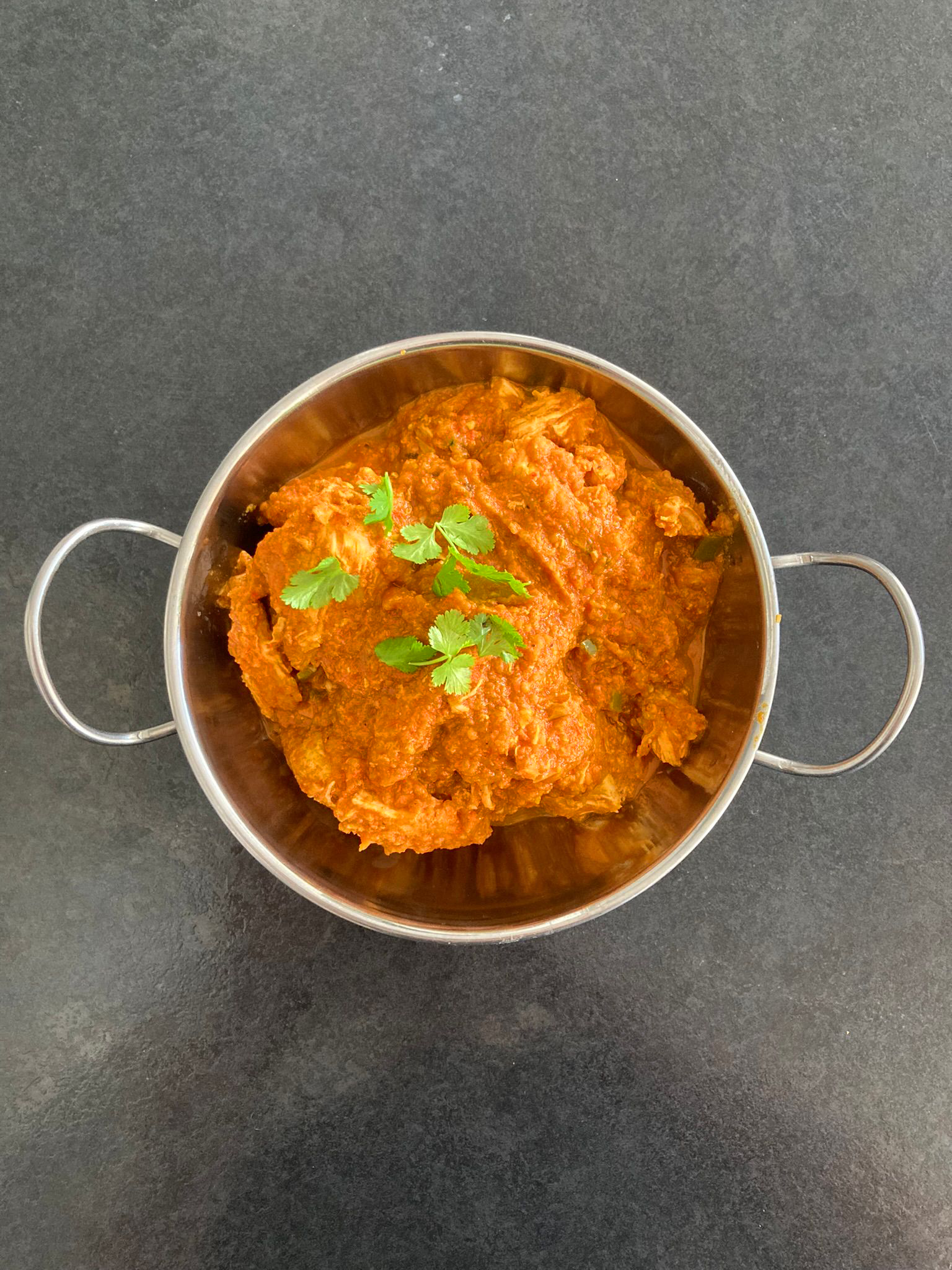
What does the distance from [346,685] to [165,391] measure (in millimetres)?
1353

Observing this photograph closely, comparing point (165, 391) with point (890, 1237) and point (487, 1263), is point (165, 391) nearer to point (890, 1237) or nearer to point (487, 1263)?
point (487, 1263)

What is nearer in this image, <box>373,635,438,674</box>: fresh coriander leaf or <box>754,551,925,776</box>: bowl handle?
<box>373,635,438,674</box>: fresh coriander leaf

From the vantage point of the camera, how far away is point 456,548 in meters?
2.49

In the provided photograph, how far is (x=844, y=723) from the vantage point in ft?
10.6

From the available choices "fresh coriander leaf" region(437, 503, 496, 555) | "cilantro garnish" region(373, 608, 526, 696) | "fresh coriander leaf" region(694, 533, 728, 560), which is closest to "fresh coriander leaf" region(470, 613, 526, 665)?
"cilantro garnish" region(373, 608, 526, 696)

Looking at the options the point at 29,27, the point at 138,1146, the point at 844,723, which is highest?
the point at 29,27

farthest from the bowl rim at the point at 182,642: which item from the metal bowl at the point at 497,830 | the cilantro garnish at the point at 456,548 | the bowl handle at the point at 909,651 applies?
the cilantro garnish at the point at 456,548

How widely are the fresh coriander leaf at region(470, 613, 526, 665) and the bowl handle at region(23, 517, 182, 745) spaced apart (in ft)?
3.13

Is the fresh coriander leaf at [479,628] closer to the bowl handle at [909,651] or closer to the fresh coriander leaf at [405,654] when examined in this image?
the fresh coriander leaf at [405,654]

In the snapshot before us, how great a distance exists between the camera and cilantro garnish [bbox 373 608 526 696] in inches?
93.3

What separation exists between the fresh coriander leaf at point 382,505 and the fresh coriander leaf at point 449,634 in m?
0.34

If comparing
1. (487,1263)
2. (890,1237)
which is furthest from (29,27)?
(890,1237)

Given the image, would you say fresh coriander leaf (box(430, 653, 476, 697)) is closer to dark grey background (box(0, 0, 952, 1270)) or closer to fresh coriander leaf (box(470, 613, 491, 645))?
fresh coriander leaf (box(470, 613, 491, 645))

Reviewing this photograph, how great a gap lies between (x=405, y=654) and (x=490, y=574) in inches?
12.7
